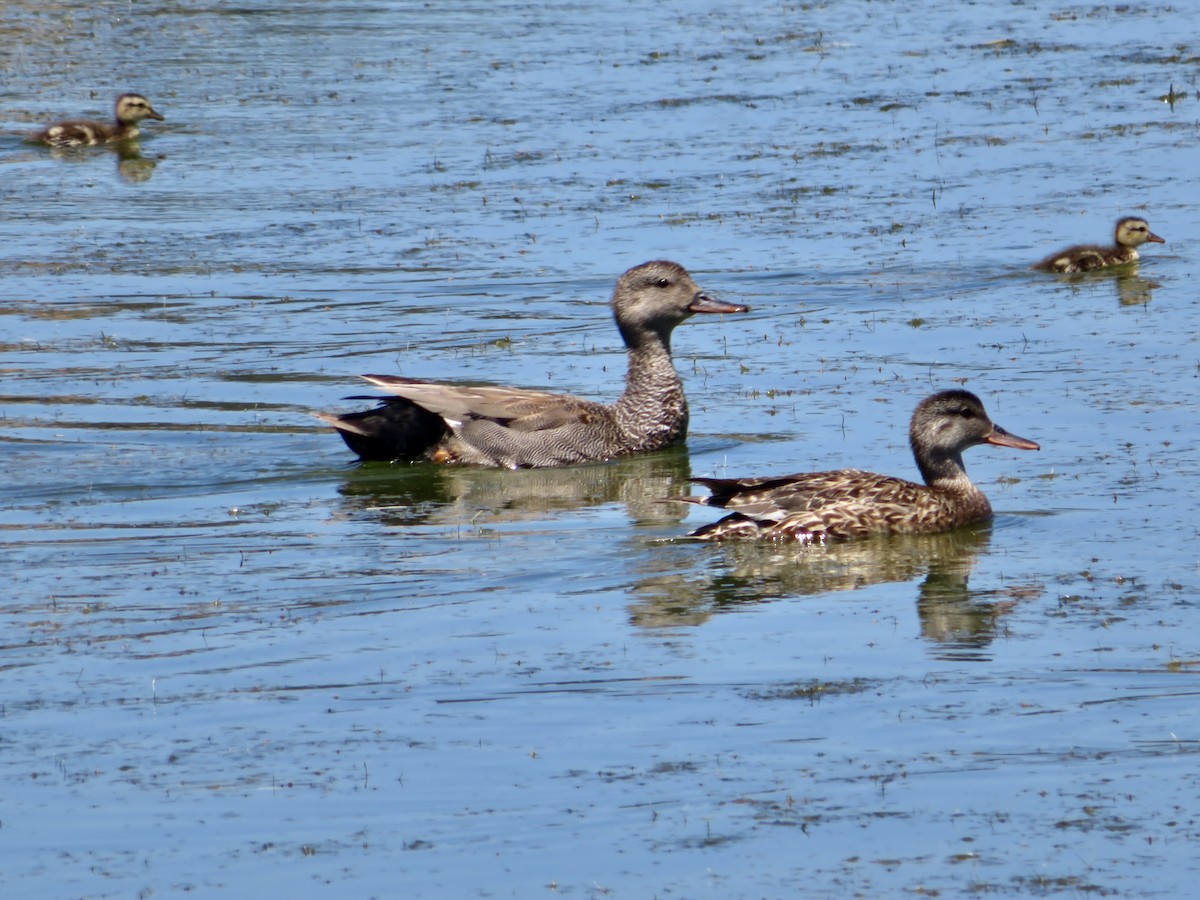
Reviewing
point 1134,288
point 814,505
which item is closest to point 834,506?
point 814,505

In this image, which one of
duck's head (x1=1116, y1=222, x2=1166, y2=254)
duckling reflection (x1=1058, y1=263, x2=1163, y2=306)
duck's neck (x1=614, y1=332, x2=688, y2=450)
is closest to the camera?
duck's neck (x1=614, y1=332, x2=688, y2=450)

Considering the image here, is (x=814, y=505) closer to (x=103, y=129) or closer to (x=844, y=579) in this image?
(x=844, y=579)

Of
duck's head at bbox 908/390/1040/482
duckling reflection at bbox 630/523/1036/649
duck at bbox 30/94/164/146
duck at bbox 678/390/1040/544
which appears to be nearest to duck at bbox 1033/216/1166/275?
duck's head at bbox 908/390/1040/482

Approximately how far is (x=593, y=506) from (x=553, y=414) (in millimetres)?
1114

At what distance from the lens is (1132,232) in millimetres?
17531

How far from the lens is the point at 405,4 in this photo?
32844 mm

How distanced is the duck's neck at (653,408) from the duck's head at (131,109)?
1287cm

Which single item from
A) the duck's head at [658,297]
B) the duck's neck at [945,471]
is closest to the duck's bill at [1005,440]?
the duck's neck at [945,471]

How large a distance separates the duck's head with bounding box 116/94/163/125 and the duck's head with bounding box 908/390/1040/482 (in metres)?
15.5

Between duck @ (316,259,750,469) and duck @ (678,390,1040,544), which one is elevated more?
duck @ (316,259,750,469)

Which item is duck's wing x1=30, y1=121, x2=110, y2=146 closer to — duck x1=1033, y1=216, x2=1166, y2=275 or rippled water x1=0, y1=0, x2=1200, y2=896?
rippled water x1=0, y1=0, x2=1200, y2=896

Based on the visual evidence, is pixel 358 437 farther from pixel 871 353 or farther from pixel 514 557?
pixel 871 353

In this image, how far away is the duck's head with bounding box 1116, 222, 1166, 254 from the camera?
57.5ft

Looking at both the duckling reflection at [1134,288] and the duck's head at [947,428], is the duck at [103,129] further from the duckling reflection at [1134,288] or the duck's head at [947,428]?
the duck's head at [947,428]
